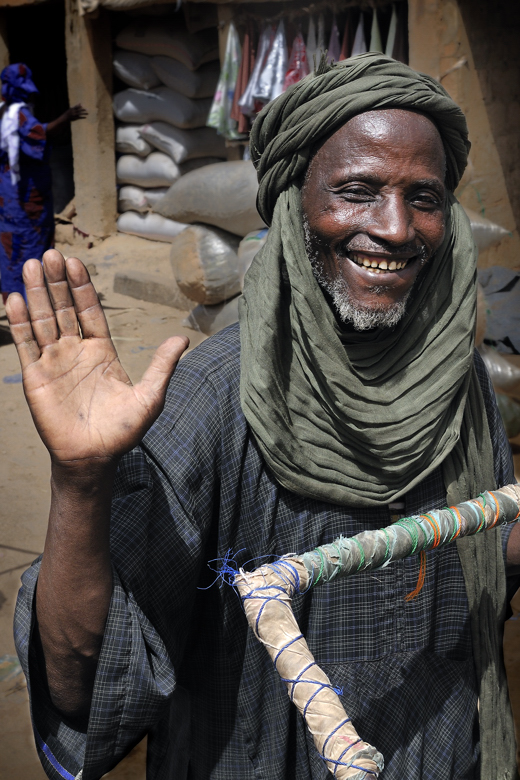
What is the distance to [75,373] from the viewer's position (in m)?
1.10

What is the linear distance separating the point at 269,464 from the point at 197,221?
465cm

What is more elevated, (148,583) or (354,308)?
(354,308)

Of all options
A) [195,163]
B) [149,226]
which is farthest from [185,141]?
[149,226]

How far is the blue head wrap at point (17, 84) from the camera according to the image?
6.44 m

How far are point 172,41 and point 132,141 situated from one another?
1192 mm

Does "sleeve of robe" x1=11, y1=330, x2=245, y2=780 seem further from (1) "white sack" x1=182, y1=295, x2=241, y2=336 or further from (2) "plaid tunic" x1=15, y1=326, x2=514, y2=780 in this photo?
(1) "white sack" x1=182, y1=295, x2=241, y2=336

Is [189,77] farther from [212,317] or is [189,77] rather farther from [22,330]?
[22,330]

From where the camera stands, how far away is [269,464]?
4.37ft

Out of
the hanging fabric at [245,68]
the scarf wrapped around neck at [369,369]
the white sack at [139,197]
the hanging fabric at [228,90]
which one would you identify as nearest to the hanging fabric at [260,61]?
the hanging fabric at [245,68]

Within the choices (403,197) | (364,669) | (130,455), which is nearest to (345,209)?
(403,197)

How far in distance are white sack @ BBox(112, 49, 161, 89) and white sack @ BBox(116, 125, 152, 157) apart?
1.53 feet

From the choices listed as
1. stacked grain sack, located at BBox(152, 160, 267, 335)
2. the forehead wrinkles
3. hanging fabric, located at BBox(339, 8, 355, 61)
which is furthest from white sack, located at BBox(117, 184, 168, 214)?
the forehead wrinkles

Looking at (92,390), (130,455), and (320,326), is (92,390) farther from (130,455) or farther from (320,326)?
(320,326)

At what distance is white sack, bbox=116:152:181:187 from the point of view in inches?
315
